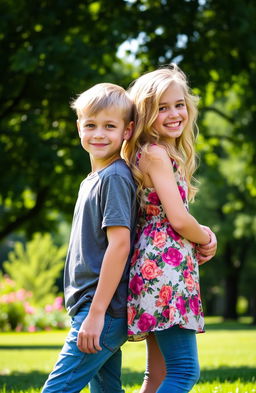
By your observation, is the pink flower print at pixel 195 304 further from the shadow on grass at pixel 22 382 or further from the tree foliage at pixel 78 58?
the tree foliage at pixel 78 58

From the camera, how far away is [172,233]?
120 inches

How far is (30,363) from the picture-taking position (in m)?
10.7

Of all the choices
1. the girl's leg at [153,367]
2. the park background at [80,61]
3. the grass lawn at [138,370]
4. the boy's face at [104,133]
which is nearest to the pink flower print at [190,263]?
the girl's leg at [153,367]

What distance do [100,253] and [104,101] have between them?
72 cm

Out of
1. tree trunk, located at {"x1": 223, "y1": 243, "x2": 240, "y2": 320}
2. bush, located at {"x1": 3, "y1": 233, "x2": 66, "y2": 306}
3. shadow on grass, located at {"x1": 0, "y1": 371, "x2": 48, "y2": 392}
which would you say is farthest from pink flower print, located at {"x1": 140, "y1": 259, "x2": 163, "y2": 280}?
tree trunk, located at {"x1": 223, "y1": 243, "x2": 240, "y2": 320}

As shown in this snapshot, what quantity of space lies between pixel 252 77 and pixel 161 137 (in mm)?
7633

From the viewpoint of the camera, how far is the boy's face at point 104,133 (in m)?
3.04

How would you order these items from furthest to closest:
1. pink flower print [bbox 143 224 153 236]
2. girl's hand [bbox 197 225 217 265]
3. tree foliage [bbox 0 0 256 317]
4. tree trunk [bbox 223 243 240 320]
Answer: tree trunk [bbox 223 243 240 320]
tree foliage [bbox 0 0 256 317]
girl's hand [bbox 197 225 217 265]
pink flower print [bbox 143 224 153 236]

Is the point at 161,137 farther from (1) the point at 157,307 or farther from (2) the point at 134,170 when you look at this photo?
(1) the point at 157,307

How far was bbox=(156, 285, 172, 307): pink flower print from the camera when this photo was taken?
116 inches

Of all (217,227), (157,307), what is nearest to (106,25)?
(157,307)

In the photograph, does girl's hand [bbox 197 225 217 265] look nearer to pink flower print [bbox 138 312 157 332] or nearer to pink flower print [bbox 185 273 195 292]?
pink flower print [bbox 185 273 195 292]

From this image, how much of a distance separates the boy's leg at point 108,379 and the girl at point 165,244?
7.2 inches

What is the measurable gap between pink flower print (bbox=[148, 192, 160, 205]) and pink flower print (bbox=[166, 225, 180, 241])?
133 mm
